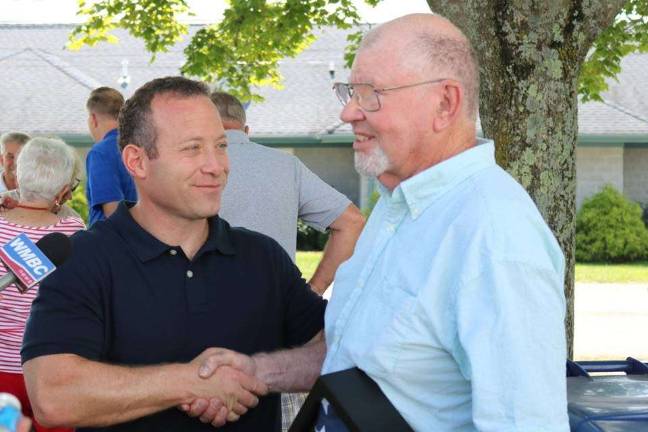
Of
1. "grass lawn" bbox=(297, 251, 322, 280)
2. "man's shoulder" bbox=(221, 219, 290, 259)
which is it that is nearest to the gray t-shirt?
"man's shoulder" bbox=(221, 219, 290, 259)

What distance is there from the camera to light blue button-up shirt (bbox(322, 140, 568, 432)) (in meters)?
2.29

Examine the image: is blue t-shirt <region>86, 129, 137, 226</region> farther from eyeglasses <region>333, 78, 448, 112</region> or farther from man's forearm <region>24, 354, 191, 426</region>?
eyeglasses <region>333, 78, 448, 112</region>

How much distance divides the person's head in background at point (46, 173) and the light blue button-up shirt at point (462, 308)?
3030mm

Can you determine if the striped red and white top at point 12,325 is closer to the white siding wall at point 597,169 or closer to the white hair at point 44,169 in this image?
the white hair at point 44,169

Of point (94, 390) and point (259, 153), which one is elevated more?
point (259, 153)

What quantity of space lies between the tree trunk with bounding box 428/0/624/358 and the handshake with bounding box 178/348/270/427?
3.17m

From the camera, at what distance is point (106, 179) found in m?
6.36

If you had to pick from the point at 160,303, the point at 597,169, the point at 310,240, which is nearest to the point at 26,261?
the point at 160,303

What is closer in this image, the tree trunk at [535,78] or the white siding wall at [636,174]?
the tree trunk at [535,78]

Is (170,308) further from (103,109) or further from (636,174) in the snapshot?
(636,174)

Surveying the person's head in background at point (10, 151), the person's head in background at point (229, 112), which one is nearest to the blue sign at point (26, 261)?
the person's head in background at point (229, 112)

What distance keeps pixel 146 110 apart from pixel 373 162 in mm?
882

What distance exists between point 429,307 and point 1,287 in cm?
92

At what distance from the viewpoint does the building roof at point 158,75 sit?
3130cm
